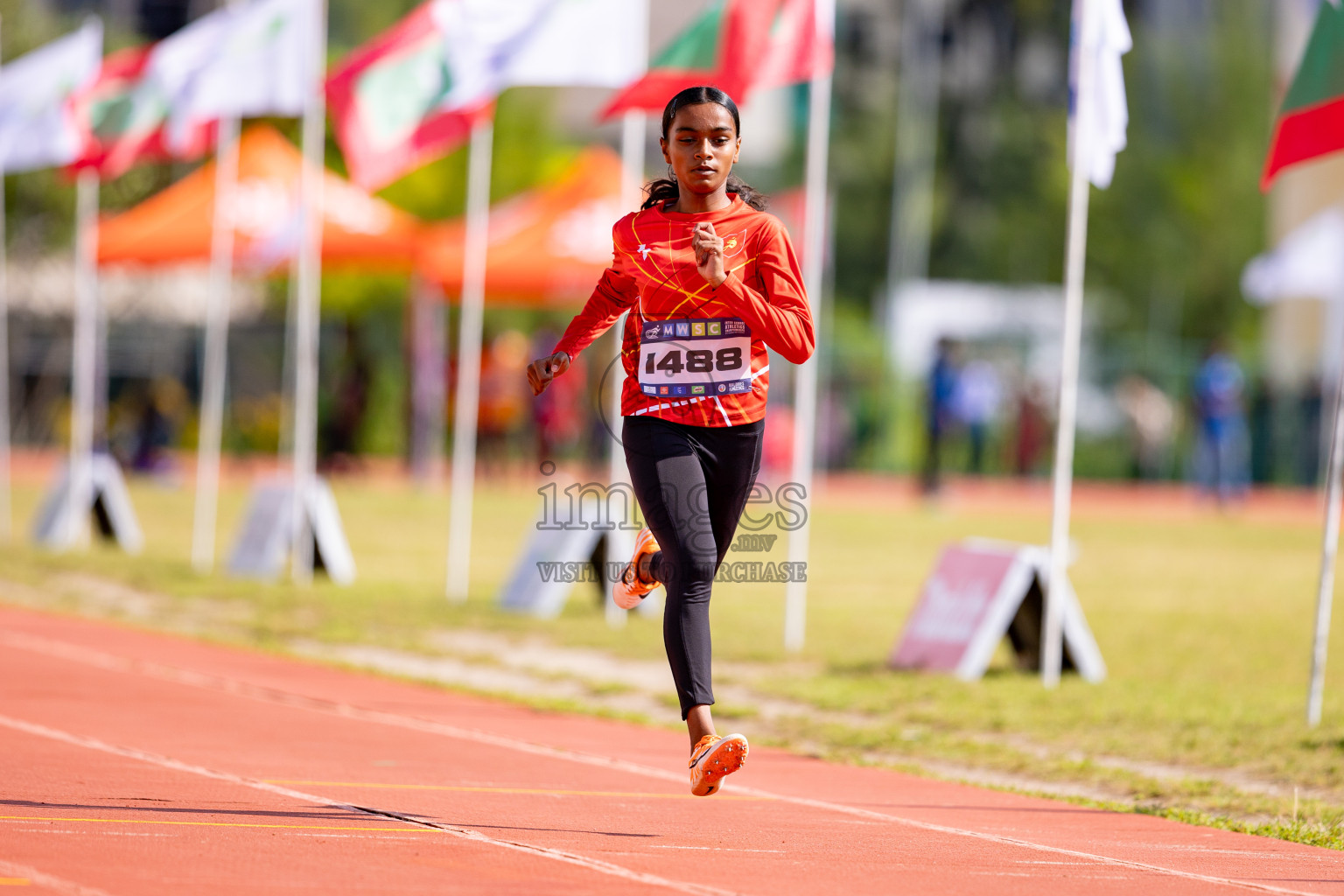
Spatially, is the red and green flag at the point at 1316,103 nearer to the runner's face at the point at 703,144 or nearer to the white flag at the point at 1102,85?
the white flag at the point at 1102,85

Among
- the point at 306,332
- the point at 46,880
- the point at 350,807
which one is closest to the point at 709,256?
the point at 350,807

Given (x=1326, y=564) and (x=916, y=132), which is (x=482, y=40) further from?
(x=916, y=132)

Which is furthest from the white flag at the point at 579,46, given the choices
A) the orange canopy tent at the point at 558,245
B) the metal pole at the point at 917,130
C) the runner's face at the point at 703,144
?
the metal pole at the point at 917,130

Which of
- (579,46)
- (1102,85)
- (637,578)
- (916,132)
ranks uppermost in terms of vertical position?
(916,132)

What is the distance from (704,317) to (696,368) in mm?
176

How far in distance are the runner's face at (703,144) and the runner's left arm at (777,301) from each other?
0.91 ft

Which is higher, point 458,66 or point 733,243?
point 458,66

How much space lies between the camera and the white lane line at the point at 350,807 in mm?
5094

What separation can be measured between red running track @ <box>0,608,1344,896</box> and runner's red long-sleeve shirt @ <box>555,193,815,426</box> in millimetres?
1447

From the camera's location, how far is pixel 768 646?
1184cm

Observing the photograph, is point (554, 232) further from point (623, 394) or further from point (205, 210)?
point (623, 394)

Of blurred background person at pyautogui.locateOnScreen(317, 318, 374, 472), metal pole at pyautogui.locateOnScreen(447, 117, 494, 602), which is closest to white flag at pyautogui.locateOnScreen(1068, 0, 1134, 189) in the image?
metal pole at pyautogui.locateOnScreen(447, 117, 494, 602)

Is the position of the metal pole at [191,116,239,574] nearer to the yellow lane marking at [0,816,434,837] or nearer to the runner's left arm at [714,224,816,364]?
the yellow lane marking at [0,816,434,837]

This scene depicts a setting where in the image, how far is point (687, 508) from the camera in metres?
5.96
